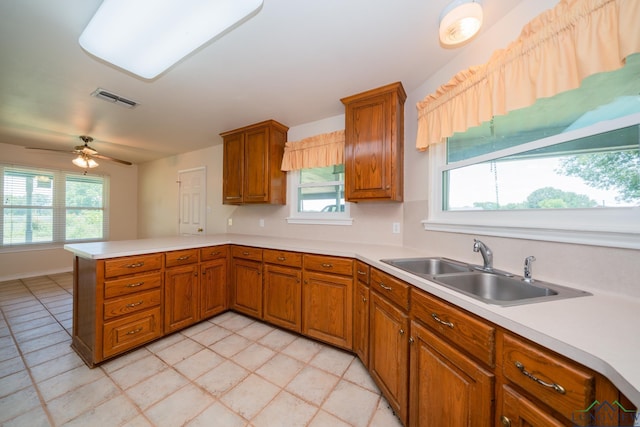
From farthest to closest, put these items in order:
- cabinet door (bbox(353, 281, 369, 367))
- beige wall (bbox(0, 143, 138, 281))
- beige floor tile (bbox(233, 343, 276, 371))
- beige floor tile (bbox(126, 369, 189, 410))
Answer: beige wall (bbox(0, 143, 138, 281)) < beige floor tile (bbox(233, 343, 276, 371)) < cabinet door (bbox(353, 281, 369, 367)) < beige floor tile (bbox(126, 369, 189, 410))

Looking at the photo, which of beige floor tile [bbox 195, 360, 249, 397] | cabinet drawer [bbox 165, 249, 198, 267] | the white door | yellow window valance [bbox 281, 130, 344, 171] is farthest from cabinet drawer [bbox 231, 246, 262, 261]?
the white door

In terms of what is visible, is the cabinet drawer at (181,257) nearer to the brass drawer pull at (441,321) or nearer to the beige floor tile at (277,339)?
the beige floor tile at (277,339)

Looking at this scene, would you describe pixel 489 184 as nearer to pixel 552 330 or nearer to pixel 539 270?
pixel 539 270

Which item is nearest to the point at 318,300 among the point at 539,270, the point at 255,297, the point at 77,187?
the point at 255,297

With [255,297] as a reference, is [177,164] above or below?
above

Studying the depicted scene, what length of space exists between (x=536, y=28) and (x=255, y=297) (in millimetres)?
2921

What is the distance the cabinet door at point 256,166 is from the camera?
2.85 meters

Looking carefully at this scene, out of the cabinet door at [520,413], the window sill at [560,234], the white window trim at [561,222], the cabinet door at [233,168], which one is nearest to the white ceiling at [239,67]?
the cabinet door at [233,168]

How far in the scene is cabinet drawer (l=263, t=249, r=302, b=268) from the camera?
7.22ft

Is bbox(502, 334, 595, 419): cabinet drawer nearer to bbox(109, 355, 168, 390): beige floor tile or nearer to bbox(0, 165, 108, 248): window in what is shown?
bbox(109, 355, 168, 390): beige floor tile

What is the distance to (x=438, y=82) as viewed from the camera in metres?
1.86

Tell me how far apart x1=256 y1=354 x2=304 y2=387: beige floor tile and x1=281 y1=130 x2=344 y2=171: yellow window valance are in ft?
6.49

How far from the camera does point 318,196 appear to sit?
2879mm

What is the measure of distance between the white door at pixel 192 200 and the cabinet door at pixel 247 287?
1.82 meters
